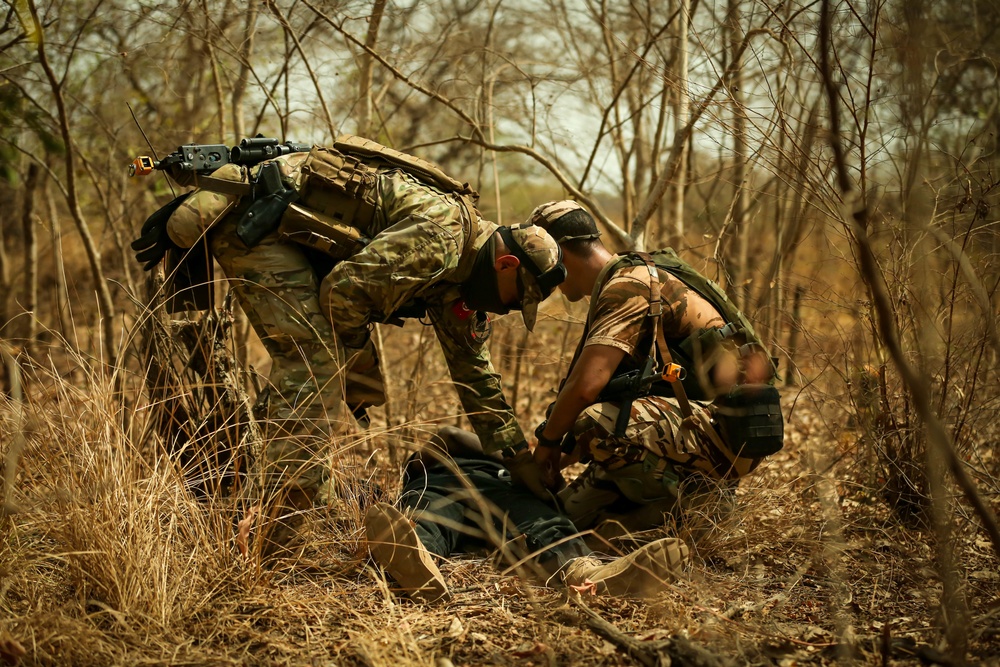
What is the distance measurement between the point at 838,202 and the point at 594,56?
2930 mm

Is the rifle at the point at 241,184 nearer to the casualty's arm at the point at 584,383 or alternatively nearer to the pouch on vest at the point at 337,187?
the pouch on vest at the point at 337,187

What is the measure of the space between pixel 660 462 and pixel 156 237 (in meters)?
2.16

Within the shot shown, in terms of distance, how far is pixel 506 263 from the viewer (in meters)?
3.28

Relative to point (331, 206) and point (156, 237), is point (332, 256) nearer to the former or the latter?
point (331, 206)

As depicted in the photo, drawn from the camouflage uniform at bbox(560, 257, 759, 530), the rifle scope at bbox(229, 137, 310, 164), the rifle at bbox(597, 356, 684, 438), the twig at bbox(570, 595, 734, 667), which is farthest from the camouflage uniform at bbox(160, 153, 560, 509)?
the twig at bbox(570, 595, 734, 667)

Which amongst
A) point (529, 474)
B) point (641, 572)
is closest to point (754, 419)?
point (641, 572)

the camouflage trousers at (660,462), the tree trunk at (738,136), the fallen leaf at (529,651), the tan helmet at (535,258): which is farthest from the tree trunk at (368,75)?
the fallen leaf at (529,651)

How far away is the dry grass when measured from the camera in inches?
85.6

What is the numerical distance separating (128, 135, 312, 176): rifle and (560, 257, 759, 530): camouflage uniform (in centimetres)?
147

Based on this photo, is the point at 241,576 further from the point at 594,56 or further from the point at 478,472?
the point at 594,56

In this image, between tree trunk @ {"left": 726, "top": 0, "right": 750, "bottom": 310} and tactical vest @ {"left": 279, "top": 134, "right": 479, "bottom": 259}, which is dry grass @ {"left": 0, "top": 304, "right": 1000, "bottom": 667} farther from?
tree trunk @ {"left": 726, "top": 0, "right": 750, "bottom": 310}

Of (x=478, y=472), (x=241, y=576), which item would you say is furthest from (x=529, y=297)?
(x=241, y=576)

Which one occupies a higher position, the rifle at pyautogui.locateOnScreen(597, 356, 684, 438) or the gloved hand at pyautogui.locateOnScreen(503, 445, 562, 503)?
the rifle at pyautogui.locateOnScreen(597, 356, 684, 438)

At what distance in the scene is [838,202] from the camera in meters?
3.01
